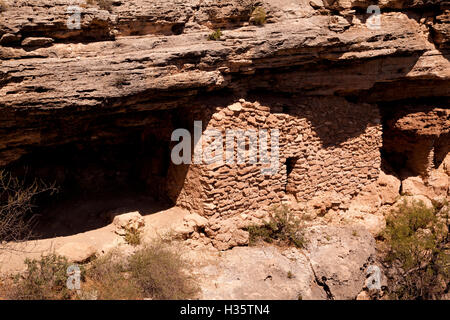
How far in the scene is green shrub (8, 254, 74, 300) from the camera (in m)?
4.96

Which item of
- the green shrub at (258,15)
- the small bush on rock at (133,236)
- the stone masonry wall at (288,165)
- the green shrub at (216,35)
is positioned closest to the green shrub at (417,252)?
the stone masonry wall at (288,165)

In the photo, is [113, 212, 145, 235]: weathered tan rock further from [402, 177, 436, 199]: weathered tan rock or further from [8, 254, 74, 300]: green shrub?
[402, 177, 436, 199]: weathered tan rock

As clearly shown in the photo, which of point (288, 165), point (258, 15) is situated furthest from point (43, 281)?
point (258, 15)

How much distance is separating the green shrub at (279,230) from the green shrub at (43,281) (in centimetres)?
290

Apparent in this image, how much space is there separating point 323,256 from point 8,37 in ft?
18.0

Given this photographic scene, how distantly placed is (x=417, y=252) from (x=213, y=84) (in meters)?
4.79

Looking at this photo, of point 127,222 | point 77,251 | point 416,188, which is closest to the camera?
point 77,251

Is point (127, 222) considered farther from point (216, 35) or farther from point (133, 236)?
point (216, 35)

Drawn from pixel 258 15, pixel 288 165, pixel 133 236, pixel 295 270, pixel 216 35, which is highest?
pixel 258 15

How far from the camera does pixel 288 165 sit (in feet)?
24.8

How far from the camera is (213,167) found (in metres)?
6.39

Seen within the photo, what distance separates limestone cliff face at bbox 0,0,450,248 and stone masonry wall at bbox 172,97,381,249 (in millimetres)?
30

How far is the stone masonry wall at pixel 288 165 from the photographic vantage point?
256 inches
